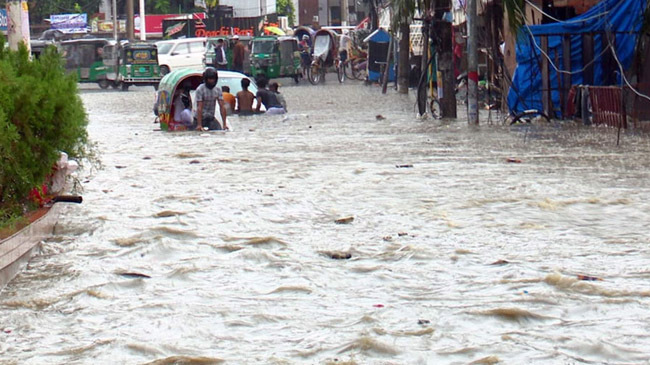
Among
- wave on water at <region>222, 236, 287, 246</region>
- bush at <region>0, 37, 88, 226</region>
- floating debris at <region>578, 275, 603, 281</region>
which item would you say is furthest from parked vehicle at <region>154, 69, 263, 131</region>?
floating debris at <region>578, 275, 603, 281</region>

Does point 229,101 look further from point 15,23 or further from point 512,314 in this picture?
point 512,314

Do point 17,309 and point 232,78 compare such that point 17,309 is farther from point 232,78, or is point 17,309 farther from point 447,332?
point 232,78

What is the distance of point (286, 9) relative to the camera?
83.3 meters

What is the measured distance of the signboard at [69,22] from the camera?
68.8 meters

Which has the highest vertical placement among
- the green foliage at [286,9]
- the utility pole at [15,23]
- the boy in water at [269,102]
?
the green foliage at [286,9]

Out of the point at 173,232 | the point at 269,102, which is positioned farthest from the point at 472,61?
the point at 173,232

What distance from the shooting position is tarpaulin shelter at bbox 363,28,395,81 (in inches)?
1534

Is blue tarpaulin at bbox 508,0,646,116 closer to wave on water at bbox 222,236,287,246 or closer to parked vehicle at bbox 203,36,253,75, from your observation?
wave on water at bbox 222,236,287,246

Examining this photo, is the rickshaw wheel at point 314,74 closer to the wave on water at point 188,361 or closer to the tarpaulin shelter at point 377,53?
the tarpaulin shelter at point 377,53

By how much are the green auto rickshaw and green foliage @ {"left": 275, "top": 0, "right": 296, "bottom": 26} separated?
134 feet

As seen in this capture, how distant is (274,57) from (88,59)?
6879 mm

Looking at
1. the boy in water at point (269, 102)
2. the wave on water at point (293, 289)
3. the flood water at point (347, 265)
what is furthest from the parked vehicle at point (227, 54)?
the wave on water at point (293, 289)

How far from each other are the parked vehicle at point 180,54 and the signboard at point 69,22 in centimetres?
2590

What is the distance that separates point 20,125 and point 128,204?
2.47m
